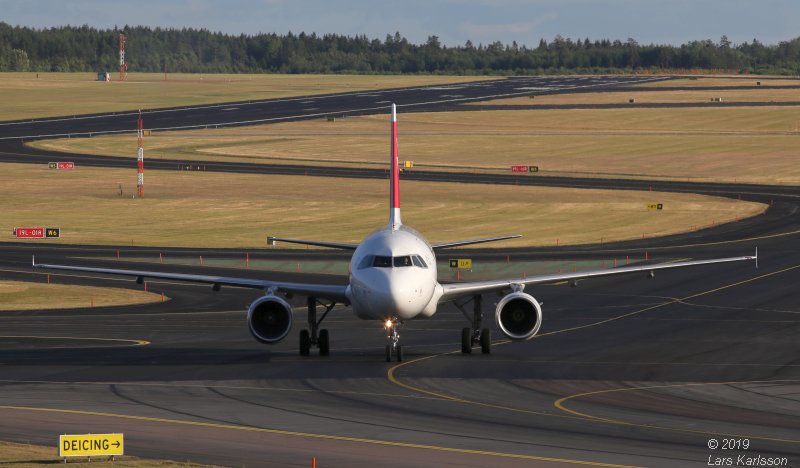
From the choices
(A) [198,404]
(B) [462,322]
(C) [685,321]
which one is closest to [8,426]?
(A) [198,404]

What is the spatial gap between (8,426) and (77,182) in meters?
103

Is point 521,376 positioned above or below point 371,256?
below

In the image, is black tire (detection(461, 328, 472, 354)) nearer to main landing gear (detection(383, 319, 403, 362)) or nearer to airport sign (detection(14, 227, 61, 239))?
main landing gear (detection(383, 319, 403, 362))

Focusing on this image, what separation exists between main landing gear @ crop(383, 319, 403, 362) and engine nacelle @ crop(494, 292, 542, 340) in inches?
133

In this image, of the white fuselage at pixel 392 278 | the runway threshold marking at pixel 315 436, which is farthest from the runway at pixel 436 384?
the white fuselage at pixel 392 278

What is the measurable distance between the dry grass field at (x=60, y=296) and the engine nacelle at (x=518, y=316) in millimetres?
29375

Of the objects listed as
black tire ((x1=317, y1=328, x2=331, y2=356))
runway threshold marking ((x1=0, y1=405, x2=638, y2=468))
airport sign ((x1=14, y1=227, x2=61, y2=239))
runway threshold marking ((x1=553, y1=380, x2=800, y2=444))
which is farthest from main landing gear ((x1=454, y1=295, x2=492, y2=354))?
airport sign ((x1=14, y1=227, x2=61, y2=239))

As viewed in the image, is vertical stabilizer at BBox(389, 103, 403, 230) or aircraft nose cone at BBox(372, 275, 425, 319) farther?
vertical stabilizer at BBox(389, 103, 403, 230)

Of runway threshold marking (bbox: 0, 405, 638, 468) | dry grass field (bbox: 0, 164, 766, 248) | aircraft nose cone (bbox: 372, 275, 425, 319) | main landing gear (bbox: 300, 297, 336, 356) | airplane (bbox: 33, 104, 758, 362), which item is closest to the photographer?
runway threshold marking (bbox: 0, 405, 638, 468)

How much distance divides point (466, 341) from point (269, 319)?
7.36 metres

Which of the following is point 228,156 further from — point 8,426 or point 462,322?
point 8,426

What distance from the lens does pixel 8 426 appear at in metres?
36.2

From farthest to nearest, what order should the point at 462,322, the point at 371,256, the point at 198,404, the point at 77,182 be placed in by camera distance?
the point at 77,182 → the point at 462,322 → the point at 371,256 → the point at 198,404

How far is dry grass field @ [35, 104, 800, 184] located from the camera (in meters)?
150
